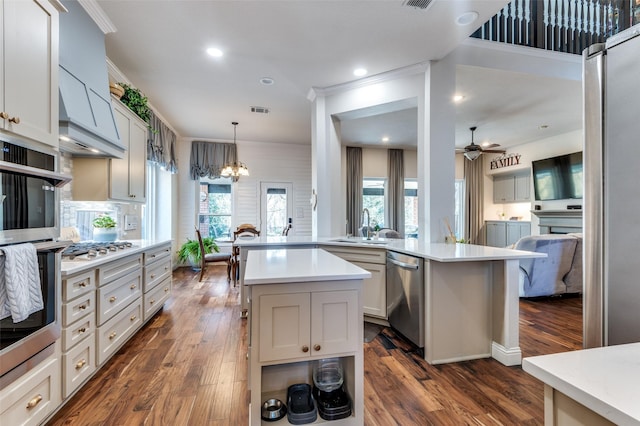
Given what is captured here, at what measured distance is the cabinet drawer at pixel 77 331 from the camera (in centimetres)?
174

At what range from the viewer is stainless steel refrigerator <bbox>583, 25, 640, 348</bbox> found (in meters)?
0.87

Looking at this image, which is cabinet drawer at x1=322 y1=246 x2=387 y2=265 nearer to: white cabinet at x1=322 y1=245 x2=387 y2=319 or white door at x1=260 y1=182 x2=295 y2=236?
white cabinet at x1=322 y1=245 x2=387 y2=319

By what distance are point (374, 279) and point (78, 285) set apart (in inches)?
99.4

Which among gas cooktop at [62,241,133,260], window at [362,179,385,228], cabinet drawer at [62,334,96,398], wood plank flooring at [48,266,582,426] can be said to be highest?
window at [362,179,385,228]

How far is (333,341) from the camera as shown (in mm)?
1475

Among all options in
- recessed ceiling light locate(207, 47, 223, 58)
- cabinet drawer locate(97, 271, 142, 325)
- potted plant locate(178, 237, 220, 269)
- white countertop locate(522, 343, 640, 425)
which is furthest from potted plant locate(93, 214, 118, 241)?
white countertop locate(522, 343, 640, 425)

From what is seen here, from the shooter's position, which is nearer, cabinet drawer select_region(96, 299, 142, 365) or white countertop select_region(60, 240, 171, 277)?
white countertop select_region(60, 240, 171, 277)

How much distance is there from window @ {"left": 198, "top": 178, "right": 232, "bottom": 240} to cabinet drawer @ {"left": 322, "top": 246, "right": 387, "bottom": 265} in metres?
4.08

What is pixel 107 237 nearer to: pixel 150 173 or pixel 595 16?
pixel 150 173

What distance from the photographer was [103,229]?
295 centimetres

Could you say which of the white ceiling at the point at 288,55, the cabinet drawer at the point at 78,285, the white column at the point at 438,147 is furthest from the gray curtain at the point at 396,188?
the cabinet drawer at the point at 78,285

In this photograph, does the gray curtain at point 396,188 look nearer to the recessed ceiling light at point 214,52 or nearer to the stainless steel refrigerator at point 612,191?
the recessed ceiling light at point 214,52

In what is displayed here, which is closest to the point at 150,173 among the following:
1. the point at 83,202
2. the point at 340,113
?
the point at 83,202

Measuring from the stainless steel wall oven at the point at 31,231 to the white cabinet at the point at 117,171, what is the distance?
1275 mm
